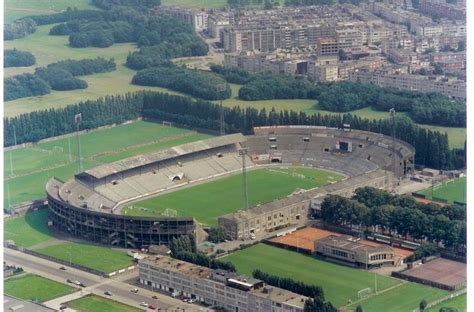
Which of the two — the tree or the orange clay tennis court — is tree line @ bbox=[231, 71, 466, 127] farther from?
the tree

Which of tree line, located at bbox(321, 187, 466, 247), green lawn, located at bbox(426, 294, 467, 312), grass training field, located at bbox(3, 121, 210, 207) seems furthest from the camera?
grass training field, located at bbox(3, 121, 210, 207)

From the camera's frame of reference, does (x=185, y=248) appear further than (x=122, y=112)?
No

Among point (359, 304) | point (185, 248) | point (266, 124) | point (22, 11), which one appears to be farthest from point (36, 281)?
point (22, 11)

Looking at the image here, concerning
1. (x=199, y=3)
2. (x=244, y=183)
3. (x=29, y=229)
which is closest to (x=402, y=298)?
(x=244, y=183)

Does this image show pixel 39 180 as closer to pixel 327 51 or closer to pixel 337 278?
pixel 337 278

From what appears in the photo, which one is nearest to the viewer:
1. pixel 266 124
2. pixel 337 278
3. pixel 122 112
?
pixel 337 278

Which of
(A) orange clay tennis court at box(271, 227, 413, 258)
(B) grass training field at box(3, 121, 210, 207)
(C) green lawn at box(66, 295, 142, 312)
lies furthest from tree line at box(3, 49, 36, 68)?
(C) green lawn at box(66, 295, 142, 312)

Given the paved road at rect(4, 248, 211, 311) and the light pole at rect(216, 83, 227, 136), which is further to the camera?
the light pole at rect(216, 83, 227, 136)
